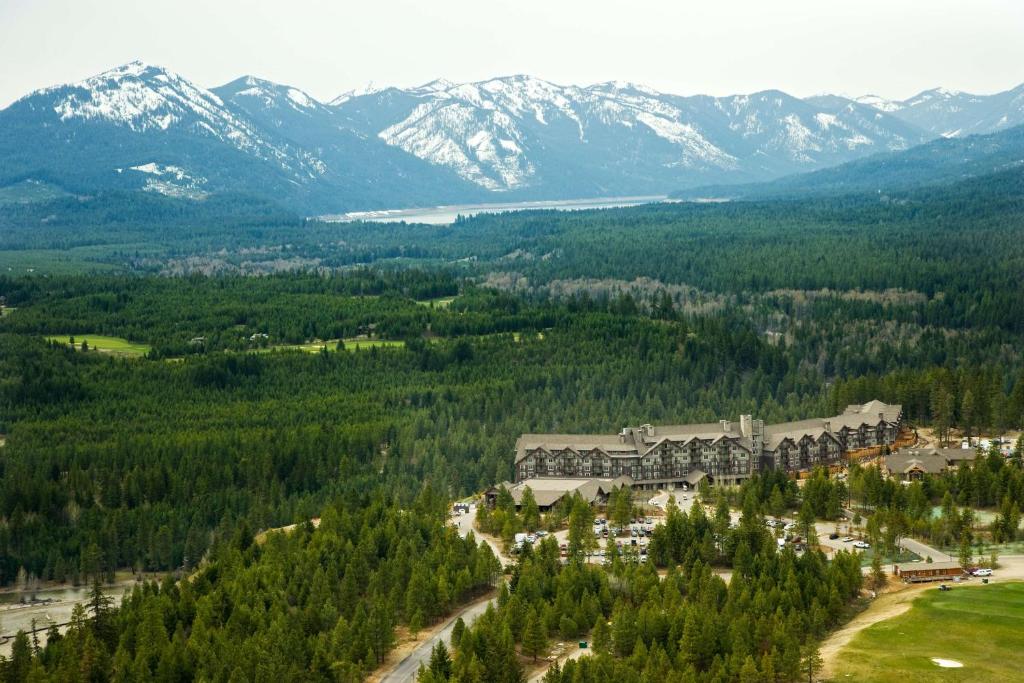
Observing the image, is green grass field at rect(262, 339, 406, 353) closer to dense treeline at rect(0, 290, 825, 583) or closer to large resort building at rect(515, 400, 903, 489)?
dense treeline at rect(0, 290, 825, 583)

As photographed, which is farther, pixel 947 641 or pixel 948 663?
pixel 947 641

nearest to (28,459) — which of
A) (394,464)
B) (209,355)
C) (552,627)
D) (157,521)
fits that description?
(157,521)

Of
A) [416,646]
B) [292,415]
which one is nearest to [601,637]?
[416,646]

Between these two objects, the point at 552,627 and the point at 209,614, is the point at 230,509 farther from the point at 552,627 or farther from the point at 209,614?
the point at 552,627

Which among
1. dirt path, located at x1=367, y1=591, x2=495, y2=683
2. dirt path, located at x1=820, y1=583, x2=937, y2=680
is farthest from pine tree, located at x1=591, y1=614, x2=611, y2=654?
dirt path, located at x1=820, y1=583, x2=937, y2=680

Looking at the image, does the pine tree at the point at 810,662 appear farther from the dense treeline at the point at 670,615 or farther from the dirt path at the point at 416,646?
the dirt path at the point at 416,646

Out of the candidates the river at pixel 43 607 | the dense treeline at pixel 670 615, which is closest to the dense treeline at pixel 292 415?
the river at pixel 43 607

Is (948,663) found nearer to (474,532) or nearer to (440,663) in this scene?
(440,663)
